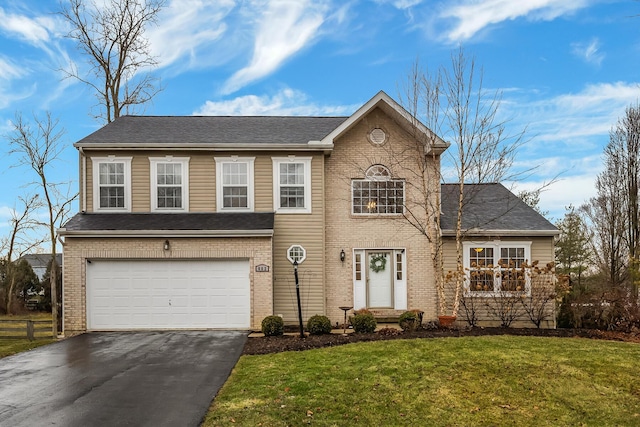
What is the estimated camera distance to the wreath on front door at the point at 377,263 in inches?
625

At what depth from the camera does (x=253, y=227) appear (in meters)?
14.4

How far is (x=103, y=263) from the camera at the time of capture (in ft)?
47.3

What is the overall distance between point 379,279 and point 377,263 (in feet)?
1.75

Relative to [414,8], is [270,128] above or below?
below

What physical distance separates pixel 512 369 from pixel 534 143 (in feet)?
28.0

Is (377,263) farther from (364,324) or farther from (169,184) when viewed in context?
(169,184)

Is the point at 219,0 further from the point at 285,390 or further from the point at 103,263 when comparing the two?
the point at 285,390

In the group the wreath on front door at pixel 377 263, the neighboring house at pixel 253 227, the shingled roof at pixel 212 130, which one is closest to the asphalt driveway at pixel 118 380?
the neighboring house at pixel 253 227

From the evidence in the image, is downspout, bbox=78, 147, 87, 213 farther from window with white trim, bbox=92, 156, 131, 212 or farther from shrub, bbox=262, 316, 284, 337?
shrub, bbox=262, 316, 284, 337

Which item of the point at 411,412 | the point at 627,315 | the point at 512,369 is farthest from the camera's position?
the point at 627,315

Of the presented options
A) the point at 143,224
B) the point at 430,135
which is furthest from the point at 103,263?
the point at 430,135

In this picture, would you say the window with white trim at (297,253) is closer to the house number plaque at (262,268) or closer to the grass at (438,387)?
the house number plaque at (262,268)

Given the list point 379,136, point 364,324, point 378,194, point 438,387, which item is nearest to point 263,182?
point 378,194

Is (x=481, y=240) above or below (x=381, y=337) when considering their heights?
above
